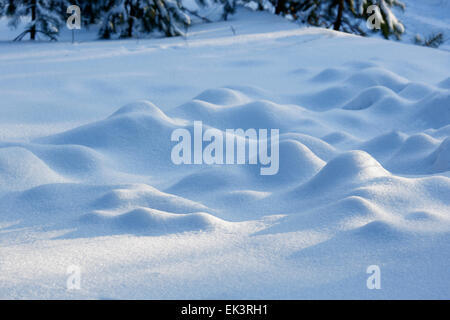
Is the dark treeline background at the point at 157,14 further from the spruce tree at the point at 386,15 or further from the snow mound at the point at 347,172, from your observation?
the snow mound at the point at 347,172

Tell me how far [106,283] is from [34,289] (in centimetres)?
20

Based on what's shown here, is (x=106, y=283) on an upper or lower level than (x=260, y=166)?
lower

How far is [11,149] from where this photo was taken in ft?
7.72

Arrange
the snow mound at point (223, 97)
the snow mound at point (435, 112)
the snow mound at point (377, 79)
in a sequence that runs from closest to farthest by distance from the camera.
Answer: the snow mound at point (435, 112) < the snow mound at point (223, 97) < the snow mound at point (377, 79)

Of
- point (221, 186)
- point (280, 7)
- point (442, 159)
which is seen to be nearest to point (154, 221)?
point (221, 186)

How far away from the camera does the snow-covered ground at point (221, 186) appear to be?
58.5 inches

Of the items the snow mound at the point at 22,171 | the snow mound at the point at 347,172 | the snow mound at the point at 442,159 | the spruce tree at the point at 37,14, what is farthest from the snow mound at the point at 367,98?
the spruce tree at the point at 37,14

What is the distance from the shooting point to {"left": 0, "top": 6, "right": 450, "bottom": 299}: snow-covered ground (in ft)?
4.87

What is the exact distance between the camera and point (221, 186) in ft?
7.29

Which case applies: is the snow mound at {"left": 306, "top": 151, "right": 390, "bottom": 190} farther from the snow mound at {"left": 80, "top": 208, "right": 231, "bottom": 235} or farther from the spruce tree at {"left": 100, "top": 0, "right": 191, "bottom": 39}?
the spruce tree at {"left": 100, "top": 0, "right": 191, "bottom": 39}

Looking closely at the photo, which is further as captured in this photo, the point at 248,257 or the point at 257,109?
the point at 257,109

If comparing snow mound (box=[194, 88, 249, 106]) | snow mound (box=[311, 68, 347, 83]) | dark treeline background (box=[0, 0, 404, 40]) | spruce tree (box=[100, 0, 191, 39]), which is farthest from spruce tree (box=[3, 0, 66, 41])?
snow mound (box=[311, 68, 347, 83])
